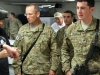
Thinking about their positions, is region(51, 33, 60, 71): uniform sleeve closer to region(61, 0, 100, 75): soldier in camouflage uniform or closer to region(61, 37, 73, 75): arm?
region(61, 37, 73, 75): arm

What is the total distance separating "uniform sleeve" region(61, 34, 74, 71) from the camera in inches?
95.4

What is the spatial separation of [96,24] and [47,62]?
0.82 meters

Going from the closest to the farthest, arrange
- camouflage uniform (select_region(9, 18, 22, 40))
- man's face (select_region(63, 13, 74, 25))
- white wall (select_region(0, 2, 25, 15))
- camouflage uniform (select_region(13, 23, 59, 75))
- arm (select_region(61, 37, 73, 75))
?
arm (select_region(61, 37, 73, 75))
camouflage uniform (select_region(13, 23, 59, 75))
man's face (select_region(63, 13, 74, 25))
camouflage uniform (select_region(9, 18, 22, 40))
white wall (select_region(0, 2, 25, 15))

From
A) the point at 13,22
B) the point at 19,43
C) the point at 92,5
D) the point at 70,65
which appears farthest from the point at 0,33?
the point at 13,22

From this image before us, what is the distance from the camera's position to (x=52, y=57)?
8.75 feet

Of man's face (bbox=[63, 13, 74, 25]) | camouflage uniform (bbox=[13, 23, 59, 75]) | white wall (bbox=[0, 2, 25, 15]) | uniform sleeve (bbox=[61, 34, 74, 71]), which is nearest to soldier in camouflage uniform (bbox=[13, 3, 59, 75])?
camouflage uniform (bbox=[13, 23, 59, 75])

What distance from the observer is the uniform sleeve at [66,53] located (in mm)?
2424

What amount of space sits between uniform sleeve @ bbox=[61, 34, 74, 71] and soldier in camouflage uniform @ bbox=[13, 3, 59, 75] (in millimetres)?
211

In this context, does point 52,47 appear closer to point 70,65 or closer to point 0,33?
point 70,65

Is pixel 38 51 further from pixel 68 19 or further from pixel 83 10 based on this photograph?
pixel 68 19

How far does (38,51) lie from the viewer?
260 cm

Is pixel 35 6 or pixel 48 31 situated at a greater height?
pixel 35 6

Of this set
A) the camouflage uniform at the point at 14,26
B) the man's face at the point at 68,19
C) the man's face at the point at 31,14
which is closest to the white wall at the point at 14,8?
the camouflage uniform at the point at 14,26

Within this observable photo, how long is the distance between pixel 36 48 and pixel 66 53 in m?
0.39
